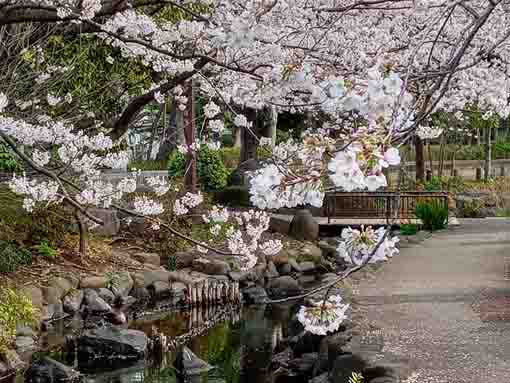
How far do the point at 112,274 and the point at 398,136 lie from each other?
10.7m

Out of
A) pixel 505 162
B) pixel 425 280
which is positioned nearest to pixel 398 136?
pixel 425 280

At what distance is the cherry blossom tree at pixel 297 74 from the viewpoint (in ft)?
8.39

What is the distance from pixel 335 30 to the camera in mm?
8680

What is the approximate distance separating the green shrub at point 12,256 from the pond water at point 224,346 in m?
1.86

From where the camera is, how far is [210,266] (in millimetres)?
14180

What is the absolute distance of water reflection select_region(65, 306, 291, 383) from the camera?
9011 mm

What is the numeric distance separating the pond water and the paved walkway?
1533 mm

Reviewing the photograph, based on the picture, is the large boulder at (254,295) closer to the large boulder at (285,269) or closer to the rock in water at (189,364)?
the large boulder at (285,269)

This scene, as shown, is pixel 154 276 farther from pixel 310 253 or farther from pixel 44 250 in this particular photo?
pixel 310 253

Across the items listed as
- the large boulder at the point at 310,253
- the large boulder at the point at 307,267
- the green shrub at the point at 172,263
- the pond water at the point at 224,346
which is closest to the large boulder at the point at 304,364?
the pond water at the point at 224,346

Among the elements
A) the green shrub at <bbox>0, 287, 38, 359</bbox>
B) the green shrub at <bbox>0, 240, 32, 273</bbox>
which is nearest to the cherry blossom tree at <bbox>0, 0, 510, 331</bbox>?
the green shrub at <bbox>0, 240, 32, 273</bbox>

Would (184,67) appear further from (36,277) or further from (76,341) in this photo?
(36,277)

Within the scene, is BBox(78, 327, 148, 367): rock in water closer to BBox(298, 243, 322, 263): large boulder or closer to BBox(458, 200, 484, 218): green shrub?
BBox(298, 243, 322, 263): large boulder

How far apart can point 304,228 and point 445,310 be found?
29.4 ft
